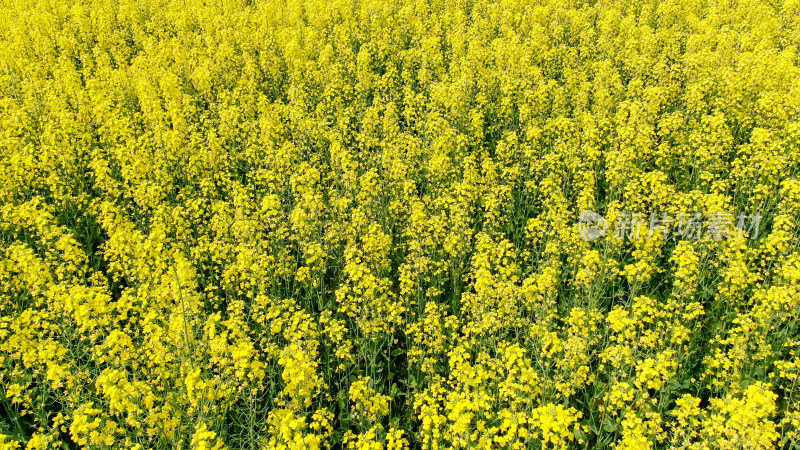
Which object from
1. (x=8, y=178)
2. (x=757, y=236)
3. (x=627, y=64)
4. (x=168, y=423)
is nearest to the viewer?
(x=168, y=423)

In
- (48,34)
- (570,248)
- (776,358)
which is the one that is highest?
(48,34)

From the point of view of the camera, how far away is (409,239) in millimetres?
7652

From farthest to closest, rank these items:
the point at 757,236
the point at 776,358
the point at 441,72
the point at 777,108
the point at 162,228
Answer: the point at 441,72, the point at 777,108, the point at 757,236, the point at 162,228, the point at 776,358

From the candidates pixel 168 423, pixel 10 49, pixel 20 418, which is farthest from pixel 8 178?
pixel 10 49

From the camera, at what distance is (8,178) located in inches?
325

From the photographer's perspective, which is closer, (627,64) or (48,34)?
(627,64)

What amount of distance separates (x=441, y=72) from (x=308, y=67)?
287cm

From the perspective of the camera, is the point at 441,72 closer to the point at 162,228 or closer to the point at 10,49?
the point at 162,228

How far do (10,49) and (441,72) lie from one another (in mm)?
10237

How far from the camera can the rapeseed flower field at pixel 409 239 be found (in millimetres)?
5023

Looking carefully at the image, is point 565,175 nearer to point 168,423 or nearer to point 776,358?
point 776,358

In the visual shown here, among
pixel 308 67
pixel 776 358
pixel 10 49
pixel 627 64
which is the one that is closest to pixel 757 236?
pixel 776 358

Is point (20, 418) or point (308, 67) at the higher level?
point (308, 67)

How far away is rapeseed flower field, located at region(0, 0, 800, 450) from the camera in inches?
198
